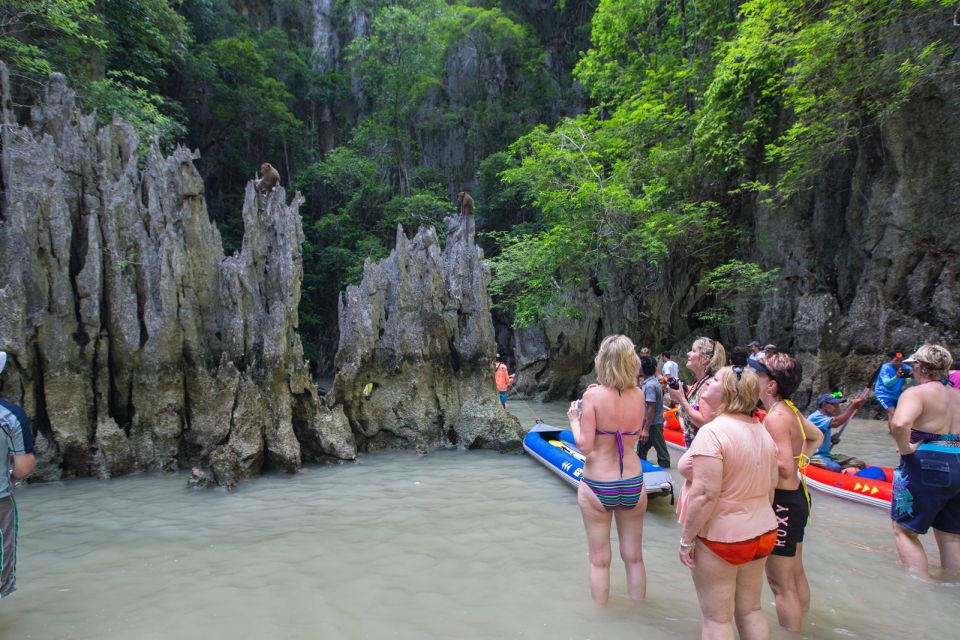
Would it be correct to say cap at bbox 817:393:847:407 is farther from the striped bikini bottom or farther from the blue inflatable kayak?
the striped bikini bottom

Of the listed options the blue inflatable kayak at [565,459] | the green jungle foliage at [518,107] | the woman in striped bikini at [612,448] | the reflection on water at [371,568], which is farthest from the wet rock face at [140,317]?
the woman in striped bikini at [612,448]

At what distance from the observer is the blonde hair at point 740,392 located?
2.55 metres

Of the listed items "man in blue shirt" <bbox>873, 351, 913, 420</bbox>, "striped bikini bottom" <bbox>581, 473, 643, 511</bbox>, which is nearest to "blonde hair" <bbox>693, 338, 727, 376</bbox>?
"man in blue shirt" <bbox>873, 351, 913, 420</bbox>

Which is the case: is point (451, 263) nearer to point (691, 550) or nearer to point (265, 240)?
point (265, 240)

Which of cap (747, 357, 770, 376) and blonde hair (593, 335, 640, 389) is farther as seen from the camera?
blonde hair (593, 335, 640, 389)

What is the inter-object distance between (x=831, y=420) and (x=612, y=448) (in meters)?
3.73

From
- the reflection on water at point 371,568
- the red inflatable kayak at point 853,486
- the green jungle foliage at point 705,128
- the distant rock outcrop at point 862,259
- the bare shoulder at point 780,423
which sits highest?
the green jungle foliage at point 705,128

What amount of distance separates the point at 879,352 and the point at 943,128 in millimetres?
5344

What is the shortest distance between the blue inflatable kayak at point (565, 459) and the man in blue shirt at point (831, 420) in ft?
5.81

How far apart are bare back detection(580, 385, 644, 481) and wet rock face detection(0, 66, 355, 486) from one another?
607 centimetres

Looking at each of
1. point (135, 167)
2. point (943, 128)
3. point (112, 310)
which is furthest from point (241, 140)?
point (943, 128)

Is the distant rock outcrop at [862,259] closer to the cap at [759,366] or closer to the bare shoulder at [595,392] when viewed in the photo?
the cap at [759,366]

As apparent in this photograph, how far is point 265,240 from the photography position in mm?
8922

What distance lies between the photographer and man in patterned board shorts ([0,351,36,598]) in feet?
10.7
